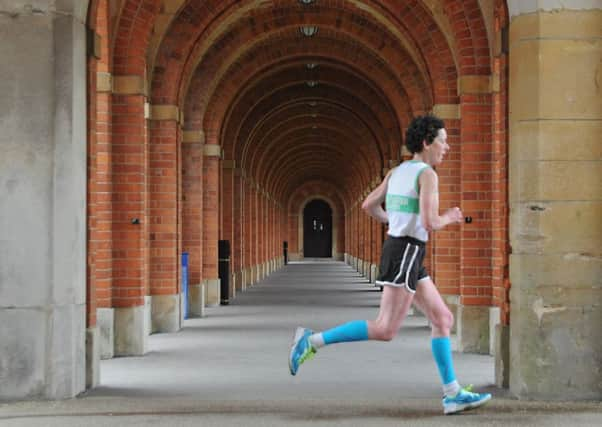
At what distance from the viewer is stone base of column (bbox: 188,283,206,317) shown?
19094 mm

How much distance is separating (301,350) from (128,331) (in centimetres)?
595

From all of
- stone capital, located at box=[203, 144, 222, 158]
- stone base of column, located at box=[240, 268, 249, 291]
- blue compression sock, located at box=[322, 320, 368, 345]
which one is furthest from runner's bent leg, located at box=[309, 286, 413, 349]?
stone base of column, located at box=[240, 268, 249, 291]

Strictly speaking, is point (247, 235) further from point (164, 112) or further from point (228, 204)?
point (164, 112)

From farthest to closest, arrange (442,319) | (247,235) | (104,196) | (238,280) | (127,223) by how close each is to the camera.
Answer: (247,235)
(238,280)
(127,223)
(104,196)
(442,319)

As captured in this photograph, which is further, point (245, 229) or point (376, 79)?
point (245, 229)

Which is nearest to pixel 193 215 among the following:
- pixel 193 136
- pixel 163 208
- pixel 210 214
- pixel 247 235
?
pixel 193 136

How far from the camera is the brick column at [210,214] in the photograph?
2173cm

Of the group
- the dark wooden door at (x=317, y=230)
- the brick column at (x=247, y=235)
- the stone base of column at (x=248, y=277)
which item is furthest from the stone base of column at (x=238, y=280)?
the dark wooden door at (x=317, y=230)

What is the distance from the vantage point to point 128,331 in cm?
1255

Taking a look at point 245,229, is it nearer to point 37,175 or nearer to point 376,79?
point 376,79

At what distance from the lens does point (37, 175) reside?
8.05 m

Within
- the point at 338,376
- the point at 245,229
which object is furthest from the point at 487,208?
the point at 245,229

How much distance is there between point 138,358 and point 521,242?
5687 mm

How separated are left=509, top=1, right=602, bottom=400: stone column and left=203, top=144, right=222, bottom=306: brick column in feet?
46.4
